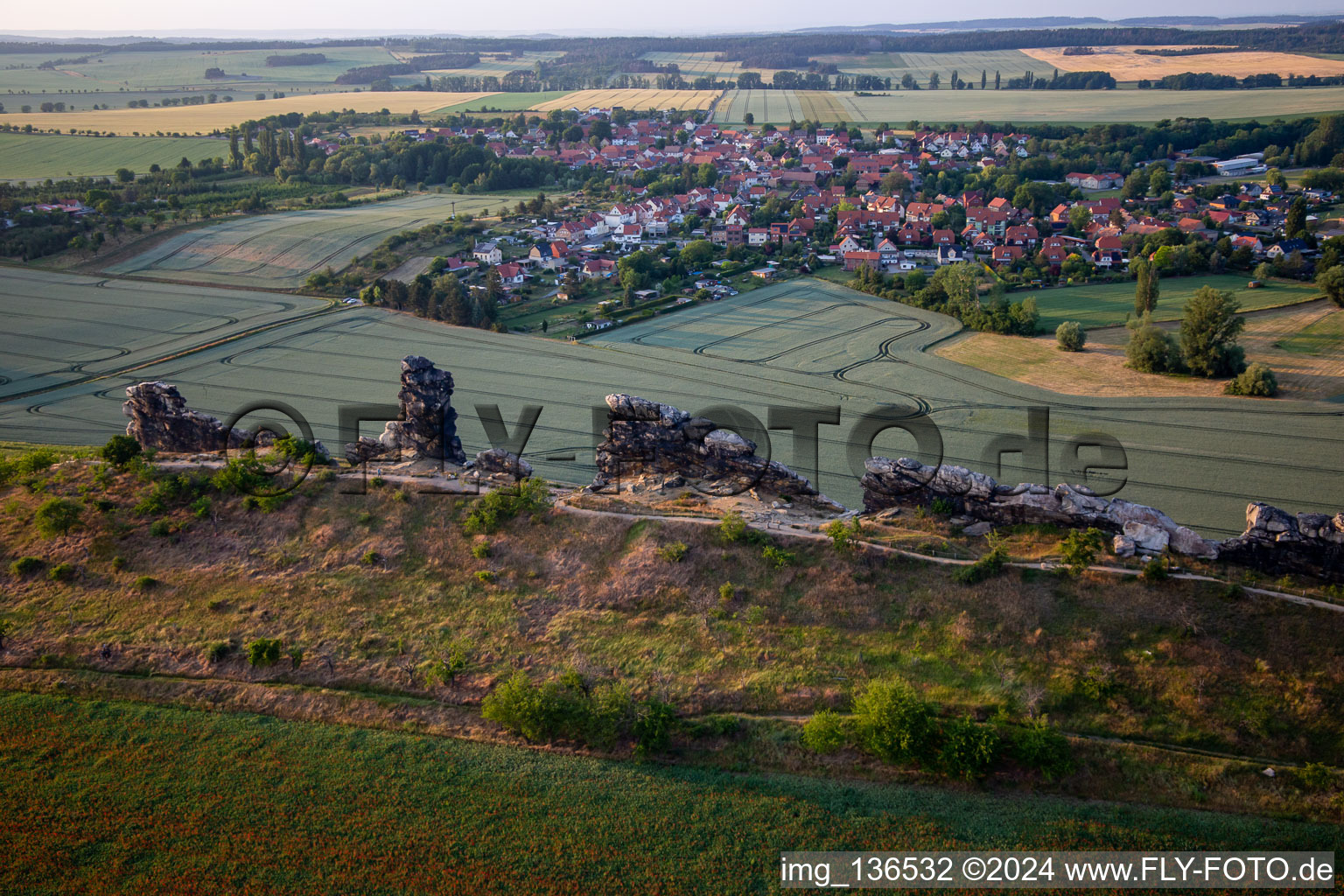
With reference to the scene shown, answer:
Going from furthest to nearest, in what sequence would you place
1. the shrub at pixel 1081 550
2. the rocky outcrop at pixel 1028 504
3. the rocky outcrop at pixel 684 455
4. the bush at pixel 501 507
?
the rocky outcrop at pixel 684 455 < the bush at pixel 501 507 < the rocky outcrop at pixel 1028 504 < the shrub at pixel 1081 550

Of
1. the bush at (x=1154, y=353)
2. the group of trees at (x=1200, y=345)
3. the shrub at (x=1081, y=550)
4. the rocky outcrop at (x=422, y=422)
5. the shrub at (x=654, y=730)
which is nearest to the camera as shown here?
the shrub at (x=654, y=730)

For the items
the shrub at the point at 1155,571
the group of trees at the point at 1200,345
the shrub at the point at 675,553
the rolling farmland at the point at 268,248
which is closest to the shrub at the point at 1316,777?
the shrub at the point at 1155,571

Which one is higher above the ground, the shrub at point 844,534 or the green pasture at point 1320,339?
the green pasture at point 1320,339

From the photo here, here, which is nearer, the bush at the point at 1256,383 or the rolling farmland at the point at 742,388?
the rolling farmland at the point at 742,388

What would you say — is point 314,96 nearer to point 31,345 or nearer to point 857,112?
point 857,112

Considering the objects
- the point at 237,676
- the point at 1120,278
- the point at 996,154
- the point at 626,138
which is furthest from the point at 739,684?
the point at 626,138

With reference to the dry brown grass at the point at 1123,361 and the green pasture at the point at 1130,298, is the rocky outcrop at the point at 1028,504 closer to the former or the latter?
the dry brown grass at the point at 1123,361

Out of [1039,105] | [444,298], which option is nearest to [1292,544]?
[444,298]
